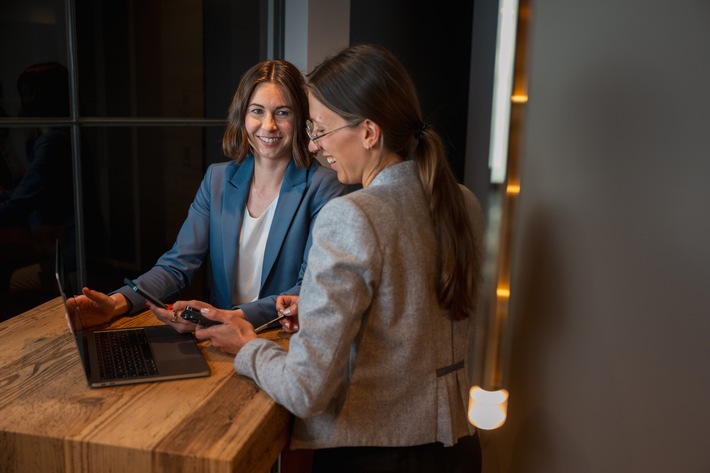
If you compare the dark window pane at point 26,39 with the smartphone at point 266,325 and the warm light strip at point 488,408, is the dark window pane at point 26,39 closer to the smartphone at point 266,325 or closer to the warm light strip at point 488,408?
the smartphone at point 266,325

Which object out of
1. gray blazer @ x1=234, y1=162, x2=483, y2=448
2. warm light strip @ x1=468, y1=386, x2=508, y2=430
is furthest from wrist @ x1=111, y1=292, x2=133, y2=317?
warm light strip @ x1=468, y1=386, x2=508, y2=430

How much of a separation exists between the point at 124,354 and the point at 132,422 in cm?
33

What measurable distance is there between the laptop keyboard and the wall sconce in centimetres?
92

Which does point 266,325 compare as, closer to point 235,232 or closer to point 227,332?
point 227,332

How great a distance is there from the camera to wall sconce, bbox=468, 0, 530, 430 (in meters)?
2.04

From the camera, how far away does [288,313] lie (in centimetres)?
176

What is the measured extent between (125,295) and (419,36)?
1.97 meters

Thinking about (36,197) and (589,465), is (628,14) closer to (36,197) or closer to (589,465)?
(589,465)

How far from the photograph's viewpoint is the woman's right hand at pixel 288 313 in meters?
1.75

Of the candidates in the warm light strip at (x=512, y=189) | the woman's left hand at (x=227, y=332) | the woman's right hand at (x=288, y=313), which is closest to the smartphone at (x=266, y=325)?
the woman's right hand at (x=288, y=313)

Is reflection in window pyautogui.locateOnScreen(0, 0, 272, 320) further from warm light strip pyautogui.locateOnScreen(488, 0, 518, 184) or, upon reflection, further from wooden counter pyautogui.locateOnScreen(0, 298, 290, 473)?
warm light strip pyautogui.locateOnScreen(488, 0, 518, 184)

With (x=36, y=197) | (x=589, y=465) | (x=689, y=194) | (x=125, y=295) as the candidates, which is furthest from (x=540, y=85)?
(x=36, y=197)

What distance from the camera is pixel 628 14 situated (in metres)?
1.94

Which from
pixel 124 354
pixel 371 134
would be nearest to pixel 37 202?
pixel 124 354
